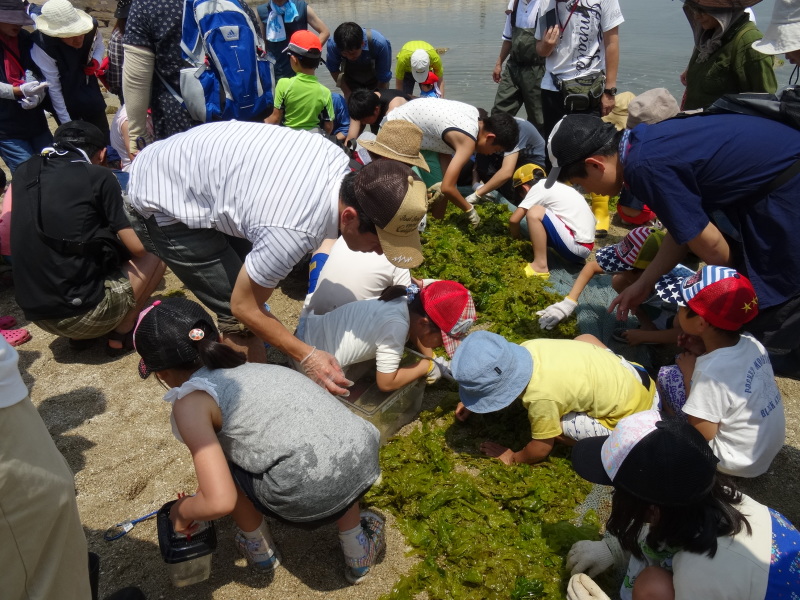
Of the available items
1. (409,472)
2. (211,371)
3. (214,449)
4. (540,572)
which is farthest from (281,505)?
(540,572)

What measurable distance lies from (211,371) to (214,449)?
0.33 meters

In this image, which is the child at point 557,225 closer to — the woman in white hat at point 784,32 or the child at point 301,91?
the woman in white hat at point 784,32

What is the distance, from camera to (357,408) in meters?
3.05

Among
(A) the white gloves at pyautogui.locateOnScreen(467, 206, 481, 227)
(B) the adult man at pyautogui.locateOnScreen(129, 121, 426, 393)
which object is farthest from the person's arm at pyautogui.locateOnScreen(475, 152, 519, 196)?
(B) the adult man at pyautogui.locateOnScreen(129, 121, 426, 393)

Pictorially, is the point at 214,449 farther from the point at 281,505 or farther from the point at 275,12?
the point at 275,12

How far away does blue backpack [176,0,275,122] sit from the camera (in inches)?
143

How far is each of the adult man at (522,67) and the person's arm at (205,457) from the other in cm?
475

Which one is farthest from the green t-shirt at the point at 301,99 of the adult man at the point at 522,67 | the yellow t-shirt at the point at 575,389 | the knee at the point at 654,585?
the knee at the point at 654,585

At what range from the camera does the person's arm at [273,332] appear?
2.53 metres

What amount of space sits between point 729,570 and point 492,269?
298 centimetres

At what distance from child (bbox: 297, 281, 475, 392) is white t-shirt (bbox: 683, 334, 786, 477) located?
3.96ft

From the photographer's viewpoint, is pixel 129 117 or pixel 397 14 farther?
pixel 397 14

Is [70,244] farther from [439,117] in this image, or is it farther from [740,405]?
[740,405]

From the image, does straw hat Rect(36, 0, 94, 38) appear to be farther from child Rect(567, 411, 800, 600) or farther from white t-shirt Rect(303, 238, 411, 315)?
child Rect(567, 411, 800, 600)
